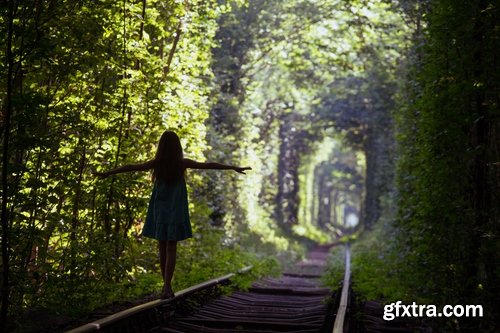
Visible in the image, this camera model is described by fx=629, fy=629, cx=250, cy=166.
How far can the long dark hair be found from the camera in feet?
24.8

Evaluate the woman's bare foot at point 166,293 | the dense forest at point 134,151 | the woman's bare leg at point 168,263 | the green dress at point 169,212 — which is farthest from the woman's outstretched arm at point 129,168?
the woman's bare foot at point 166,293

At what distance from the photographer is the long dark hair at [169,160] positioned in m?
7.55

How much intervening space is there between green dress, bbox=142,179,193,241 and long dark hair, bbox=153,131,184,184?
90 mm

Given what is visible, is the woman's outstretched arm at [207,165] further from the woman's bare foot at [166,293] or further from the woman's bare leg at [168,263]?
the woman's bare foot at [166,293]

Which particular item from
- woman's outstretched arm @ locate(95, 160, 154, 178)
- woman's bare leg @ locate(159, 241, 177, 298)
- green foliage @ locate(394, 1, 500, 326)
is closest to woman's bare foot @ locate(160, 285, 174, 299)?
woman's bare leg @ locate(159, 241, 177, 298)

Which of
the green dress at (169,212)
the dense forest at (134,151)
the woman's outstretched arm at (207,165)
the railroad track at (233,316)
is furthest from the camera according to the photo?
the green dress at (169,212)

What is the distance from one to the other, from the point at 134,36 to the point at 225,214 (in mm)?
11508

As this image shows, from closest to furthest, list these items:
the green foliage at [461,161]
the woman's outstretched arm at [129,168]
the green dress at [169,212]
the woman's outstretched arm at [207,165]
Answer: the green foliage at [461,161] < the woman's outstretched arm at [129,168] < the woman's outstretched arm at [207,165] < the green dress at [169,212]

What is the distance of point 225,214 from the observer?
1992 centimetres

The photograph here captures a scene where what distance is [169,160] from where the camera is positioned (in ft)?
25.0

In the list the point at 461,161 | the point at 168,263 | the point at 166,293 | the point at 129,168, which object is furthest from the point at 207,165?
the point at 461,161

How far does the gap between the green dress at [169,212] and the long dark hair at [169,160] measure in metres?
0.09


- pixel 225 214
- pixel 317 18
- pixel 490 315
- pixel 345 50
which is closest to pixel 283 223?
pixel 345 50

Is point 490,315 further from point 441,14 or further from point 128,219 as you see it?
point 128,219
